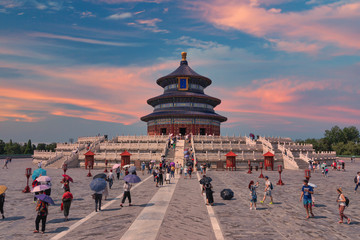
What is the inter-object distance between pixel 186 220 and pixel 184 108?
2216 inches

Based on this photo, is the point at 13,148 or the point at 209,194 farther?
the point at 13,148

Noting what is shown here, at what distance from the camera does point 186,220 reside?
12133 millimetres

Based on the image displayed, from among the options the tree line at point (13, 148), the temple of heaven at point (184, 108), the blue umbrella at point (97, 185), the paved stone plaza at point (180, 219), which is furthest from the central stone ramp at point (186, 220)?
the tree line at point (13, 148)

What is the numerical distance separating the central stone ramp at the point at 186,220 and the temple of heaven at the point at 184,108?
4800 centimetres

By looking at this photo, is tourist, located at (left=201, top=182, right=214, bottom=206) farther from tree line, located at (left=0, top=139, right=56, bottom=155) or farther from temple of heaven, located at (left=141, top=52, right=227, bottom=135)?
tree line, located at (left=0, top=139, right=56, bottom=155)

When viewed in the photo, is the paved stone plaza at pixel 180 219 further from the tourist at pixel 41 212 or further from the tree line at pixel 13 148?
the tree line at pixel 13 148

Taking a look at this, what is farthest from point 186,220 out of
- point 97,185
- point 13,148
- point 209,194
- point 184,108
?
point 13,148

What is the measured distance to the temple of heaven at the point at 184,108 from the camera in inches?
2584

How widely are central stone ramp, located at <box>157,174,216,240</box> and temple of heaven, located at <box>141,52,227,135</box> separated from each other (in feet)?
157

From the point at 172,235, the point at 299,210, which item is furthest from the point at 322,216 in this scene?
the point at 172,235

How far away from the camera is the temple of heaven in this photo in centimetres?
6562

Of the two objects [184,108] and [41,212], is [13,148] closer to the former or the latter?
[184,108]

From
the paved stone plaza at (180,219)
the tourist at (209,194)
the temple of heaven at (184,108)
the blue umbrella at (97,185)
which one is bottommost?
the paved stone plaza at (180,219)

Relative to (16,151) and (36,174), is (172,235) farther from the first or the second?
(16,151)
